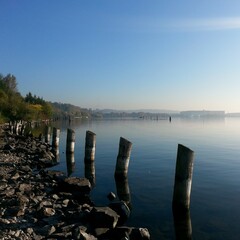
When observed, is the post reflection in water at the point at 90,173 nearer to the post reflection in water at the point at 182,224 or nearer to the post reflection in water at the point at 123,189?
the post reflection in water at the point at 123,189

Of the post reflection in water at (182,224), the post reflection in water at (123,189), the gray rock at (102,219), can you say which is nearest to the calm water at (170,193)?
the post reflection in water at (182,224)

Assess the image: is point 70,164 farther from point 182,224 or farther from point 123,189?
point 182,224

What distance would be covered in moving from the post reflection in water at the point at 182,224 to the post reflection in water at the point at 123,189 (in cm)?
269

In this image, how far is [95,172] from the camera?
2439 cm

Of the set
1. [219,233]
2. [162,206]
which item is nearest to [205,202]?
[162,206]

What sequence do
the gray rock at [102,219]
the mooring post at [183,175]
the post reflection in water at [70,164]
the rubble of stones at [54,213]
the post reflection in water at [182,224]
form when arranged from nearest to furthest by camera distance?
the rubble of stones at [54,213] → the gray rock at [102,219] → the post reflection in water at [182,224] → the mooring post at [183,175] → the post reflection in water at [70,164]

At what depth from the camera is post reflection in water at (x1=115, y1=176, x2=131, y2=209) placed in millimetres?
17156

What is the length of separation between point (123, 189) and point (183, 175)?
6148mm

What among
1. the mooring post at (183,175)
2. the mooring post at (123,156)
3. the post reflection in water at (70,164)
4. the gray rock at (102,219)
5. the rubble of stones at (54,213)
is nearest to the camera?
the rubble of stones at (54,213)

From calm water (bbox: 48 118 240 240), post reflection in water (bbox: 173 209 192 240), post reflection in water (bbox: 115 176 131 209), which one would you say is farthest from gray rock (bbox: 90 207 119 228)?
post reflection in water (bbox: 115 176 131 209)

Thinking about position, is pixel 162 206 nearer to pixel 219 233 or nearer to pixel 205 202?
pixel 205 202

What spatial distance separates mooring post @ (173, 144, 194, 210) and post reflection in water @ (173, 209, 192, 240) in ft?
1.12

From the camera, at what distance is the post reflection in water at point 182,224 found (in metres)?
12.4

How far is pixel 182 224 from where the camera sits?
44.1 feet
